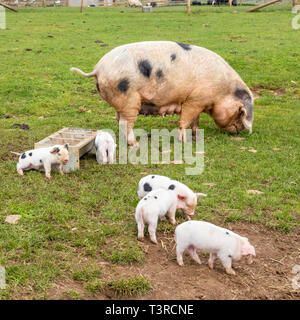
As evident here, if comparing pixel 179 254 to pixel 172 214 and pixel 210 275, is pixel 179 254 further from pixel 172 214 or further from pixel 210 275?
pixel 172 214

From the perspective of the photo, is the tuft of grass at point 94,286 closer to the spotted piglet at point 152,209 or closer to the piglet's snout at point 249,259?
the spotted piglet at point 152,209

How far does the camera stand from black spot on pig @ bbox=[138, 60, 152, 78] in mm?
7266

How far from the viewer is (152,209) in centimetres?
449

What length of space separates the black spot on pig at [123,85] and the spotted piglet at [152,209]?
2911 millimetres

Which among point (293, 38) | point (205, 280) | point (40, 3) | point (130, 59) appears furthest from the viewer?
point (40, 3)

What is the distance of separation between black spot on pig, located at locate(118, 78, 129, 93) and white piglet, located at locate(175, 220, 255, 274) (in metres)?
3.58

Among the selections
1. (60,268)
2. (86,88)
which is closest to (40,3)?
(86,88)

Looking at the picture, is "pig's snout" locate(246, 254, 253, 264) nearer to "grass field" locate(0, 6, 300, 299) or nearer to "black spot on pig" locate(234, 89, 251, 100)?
"grass field" locate(0, 6, 300, 299)

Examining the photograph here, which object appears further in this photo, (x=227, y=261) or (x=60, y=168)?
(x=60, y=168)

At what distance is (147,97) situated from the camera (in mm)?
7457

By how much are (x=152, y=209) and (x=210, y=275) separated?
2.84ft

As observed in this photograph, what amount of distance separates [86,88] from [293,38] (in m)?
9.55

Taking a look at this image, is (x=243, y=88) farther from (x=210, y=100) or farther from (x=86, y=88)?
(x=86, y=88)

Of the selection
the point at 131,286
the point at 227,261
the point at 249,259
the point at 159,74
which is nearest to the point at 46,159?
the point at 159,74
